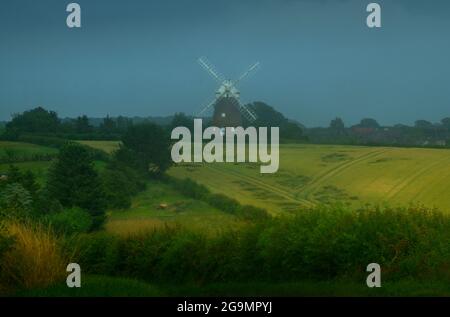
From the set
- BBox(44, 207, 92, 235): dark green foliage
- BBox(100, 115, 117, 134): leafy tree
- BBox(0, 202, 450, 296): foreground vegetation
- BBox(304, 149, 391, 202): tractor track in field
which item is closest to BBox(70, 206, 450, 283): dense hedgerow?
BBox(0, 202, 450, 296): foreground vegetation

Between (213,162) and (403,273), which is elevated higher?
(213,162)

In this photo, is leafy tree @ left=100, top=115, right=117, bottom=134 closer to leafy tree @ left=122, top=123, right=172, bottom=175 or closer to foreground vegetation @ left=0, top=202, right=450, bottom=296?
leafy tree @ left=122, top=123, right=172, bottom=175

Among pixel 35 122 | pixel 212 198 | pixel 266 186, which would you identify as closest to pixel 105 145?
pixel 35 122

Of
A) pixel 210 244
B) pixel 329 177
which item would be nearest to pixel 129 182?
pixel 210 244

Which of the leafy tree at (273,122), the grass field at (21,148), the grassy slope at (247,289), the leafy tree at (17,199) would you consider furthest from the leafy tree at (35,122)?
the grassy slope at (247,289)

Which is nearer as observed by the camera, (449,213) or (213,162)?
(449,213)
